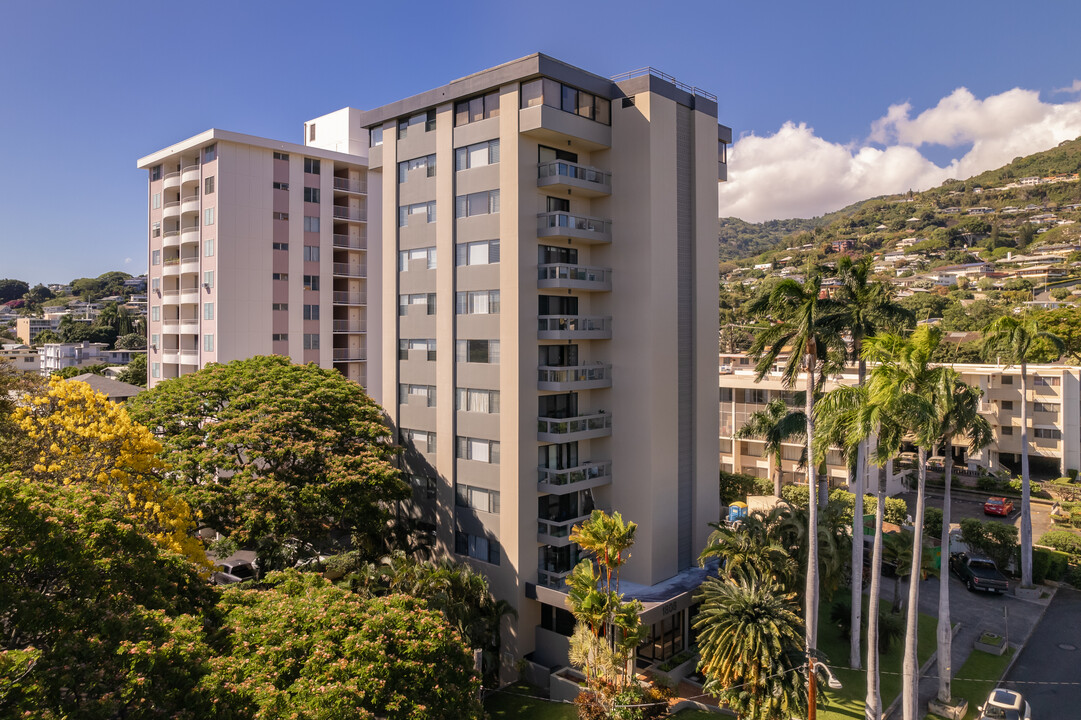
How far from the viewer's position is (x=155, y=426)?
113 ft

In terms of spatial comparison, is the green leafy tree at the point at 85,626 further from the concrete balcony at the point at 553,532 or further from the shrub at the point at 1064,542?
the shrub at the point at 1064,542

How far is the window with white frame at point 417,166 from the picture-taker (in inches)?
1484

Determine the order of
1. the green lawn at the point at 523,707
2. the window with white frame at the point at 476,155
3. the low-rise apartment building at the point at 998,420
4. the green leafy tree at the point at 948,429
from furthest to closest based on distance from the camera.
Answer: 1. the low-rise apartment building at the point at 998,420
2. the window with white frame at the point at 476,155
3. the green lawn at the point at 523,707
4. the green leafy tree at the point at 948,429

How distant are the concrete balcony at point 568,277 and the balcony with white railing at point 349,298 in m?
29.8

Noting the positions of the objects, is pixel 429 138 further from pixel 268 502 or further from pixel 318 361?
pixel 318 361

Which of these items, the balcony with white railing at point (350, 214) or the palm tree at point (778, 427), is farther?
the balcony with white railing at point (350, 214)

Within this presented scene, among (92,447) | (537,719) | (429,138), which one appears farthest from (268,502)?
(429,138)

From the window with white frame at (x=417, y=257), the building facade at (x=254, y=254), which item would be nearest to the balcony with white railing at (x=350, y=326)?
the building facade at (x=254, y=254)

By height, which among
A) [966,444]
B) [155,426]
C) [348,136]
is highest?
[348,136]

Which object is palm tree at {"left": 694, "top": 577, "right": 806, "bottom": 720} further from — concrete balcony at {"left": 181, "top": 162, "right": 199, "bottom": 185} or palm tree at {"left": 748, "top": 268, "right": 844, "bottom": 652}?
concrete balcony at {"left": 181, "top": 162, "right": 199, "bottom": 185}

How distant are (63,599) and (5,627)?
108 centimetres

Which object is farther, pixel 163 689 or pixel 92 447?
pixel 92 447

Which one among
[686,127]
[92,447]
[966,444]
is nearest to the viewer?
[92,447]

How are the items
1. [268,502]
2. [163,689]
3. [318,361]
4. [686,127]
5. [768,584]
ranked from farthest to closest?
1. [318,361]
2. [686,127]
3. [268,502]
4. [768,584]
5. [163,689]
